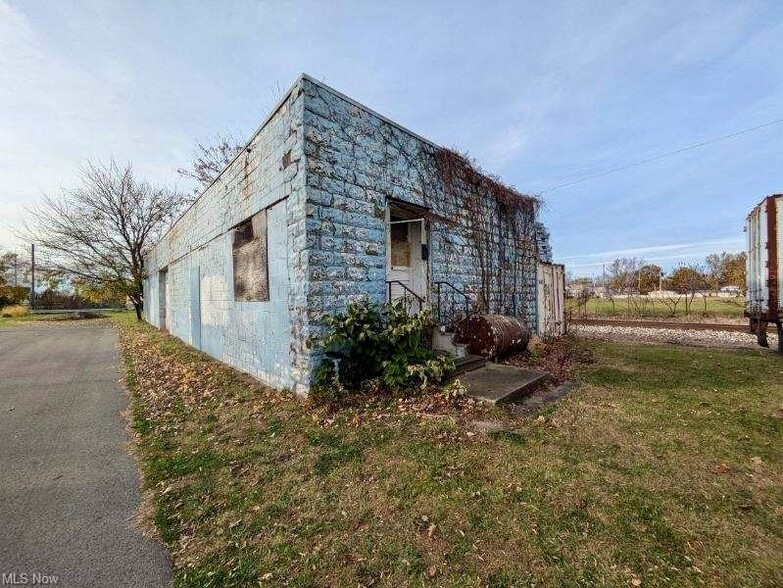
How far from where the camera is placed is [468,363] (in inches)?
215

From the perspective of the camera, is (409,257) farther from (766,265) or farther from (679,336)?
(679,336)

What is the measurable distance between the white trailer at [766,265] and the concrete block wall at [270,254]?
8626mm

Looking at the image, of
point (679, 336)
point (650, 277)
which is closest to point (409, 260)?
point (679, 336)

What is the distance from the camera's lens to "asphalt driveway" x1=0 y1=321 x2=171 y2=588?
1899mm

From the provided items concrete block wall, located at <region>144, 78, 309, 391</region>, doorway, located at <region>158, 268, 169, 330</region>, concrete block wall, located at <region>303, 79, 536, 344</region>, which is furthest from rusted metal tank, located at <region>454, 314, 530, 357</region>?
doorway, located at <region>158, 268, 169, 330</region>

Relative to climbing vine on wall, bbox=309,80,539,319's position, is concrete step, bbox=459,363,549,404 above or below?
below

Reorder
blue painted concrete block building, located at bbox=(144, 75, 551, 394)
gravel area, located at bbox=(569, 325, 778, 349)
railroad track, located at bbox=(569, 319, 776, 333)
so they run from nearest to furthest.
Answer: blue painted concrete block building, located at bbox=(144, 75, 551, 394)
gravel area, located at bbox=(569, 325, 778, 349)
railroad track, located at bbox=(569, 319, 776, 333)

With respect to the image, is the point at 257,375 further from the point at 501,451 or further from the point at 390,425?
the point at 501,451

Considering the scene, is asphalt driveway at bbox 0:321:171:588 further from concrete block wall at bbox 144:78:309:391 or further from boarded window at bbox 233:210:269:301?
boarded window at bbox 233:210:269:301

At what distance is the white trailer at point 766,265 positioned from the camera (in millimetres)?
6367

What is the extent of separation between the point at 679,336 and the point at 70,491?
42.9ft

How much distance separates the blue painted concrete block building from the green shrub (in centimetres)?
31

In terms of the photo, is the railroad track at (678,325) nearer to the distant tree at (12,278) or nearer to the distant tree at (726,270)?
the distant tree at (726,270)
